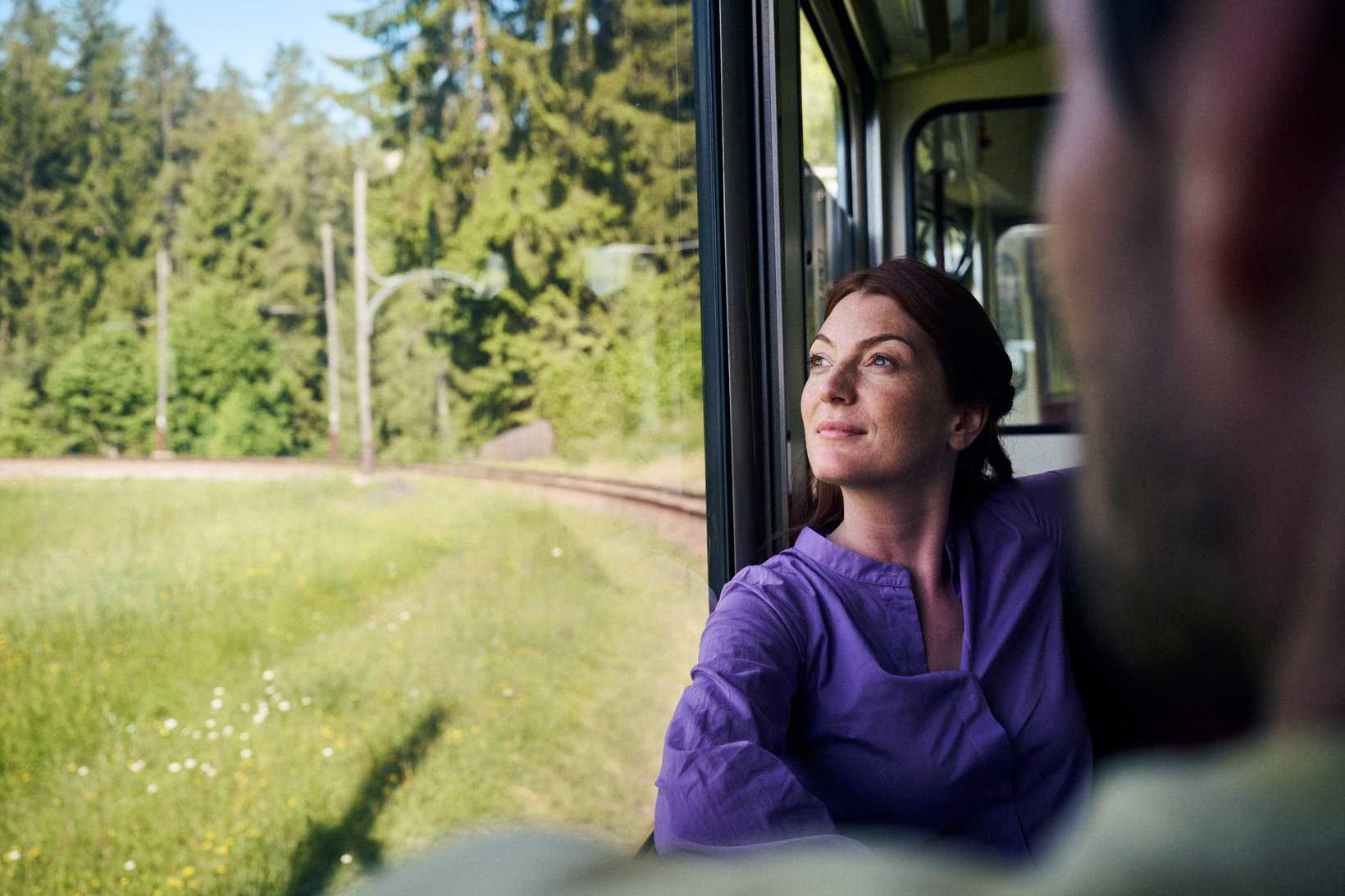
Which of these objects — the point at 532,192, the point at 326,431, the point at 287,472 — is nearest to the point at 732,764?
the point at 287,472

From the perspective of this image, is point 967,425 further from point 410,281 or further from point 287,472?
point 410,281

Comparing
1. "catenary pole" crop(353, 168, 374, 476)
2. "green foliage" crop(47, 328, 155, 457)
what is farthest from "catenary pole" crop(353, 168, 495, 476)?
"green foliage" crop(47, 328, 155, 457)

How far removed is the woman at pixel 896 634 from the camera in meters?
0.72

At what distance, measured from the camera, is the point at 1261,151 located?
148 millimetres

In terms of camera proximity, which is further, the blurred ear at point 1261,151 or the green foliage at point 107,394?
the green foliage at point 107,394

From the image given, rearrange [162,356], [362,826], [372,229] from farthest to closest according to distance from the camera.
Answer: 1. [372,229]
2. [362,826]
3. [162,356]

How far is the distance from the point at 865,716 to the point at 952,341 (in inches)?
16.1

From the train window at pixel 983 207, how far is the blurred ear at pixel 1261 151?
2474 millimetres

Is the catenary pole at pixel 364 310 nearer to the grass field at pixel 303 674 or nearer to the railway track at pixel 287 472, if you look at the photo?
the railway track at pixel 287 472

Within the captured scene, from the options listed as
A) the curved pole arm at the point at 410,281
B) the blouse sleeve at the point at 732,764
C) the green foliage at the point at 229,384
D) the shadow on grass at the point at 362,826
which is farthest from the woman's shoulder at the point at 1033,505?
the curved pole arm at the point at 410,281

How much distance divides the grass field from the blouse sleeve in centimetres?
300

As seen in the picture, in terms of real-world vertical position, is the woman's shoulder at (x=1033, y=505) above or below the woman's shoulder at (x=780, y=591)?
above

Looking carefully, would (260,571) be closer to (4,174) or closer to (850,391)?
(4,174)

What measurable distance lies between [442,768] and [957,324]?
576 centimetres
